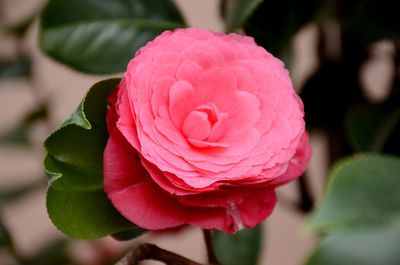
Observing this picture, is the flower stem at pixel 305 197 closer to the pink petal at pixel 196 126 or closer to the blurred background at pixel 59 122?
the blurred background at pixel 59 122

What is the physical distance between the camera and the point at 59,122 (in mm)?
Result: 1013

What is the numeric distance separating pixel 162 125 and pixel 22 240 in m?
1.10

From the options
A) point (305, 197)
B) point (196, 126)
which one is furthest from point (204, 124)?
point (305, 197)

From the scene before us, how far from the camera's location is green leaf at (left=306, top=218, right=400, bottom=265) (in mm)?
203

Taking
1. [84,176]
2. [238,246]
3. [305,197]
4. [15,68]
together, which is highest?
[84,176]

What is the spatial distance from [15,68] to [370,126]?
56 centimetres

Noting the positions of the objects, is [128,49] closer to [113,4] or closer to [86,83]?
[113,4]

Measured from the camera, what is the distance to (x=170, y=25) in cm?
45

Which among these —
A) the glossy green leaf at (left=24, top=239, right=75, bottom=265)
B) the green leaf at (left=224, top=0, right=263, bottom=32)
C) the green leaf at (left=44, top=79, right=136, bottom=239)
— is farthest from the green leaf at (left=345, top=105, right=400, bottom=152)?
the glossy green leaf at (left=24, top=239, right=75, bottom=265)

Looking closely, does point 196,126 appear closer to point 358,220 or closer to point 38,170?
point 358,220

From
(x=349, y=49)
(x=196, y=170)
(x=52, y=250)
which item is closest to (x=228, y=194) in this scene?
(x=196, y=170)

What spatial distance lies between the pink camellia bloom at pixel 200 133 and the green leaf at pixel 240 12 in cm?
9

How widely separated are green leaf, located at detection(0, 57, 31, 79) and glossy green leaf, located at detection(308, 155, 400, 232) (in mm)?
645

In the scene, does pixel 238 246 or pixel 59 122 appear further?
pixel 59 122
